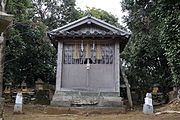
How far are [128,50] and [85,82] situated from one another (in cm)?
1012

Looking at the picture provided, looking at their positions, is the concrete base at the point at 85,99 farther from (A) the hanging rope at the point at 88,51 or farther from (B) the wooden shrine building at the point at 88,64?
(A) the hanging rope at the point at 88,51

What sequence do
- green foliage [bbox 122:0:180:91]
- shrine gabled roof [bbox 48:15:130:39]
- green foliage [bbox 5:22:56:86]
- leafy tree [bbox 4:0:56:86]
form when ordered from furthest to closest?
1. green foliage [bbox 5:22:56:86]
2. leafy tree [bbox 4:0:56:86]
3. green foliage [bbox 122:0:180:91]
4. shrine gabled roof [bbox 48:15:130:39]

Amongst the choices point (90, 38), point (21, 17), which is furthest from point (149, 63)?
point (21, 17)

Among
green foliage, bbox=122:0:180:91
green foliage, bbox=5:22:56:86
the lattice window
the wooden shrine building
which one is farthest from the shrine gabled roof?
green foliage, bbox=5:22:56:86

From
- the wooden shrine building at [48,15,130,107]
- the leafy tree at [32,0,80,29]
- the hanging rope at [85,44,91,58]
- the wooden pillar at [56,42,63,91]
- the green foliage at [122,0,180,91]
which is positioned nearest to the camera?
the wooden shrine building at [48,15,130,107]

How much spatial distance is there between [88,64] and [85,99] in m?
2.19

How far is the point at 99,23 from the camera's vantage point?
12297mm

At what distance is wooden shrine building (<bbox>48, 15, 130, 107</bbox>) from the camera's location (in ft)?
37.1

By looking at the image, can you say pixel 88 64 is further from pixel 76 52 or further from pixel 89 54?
pixel 76 52

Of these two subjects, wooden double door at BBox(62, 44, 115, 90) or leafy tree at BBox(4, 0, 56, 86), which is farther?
leafy tree at BBox(4, 0, 56, 86)

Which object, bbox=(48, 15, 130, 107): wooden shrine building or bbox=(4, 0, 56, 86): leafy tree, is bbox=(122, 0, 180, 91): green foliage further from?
bbox=(4, 0, 56, 86): leafy tree

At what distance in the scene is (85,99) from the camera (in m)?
11.2

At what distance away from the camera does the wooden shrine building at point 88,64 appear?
1132cm

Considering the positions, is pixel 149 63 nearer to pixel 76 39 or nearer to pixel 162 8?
pixel 162 8
